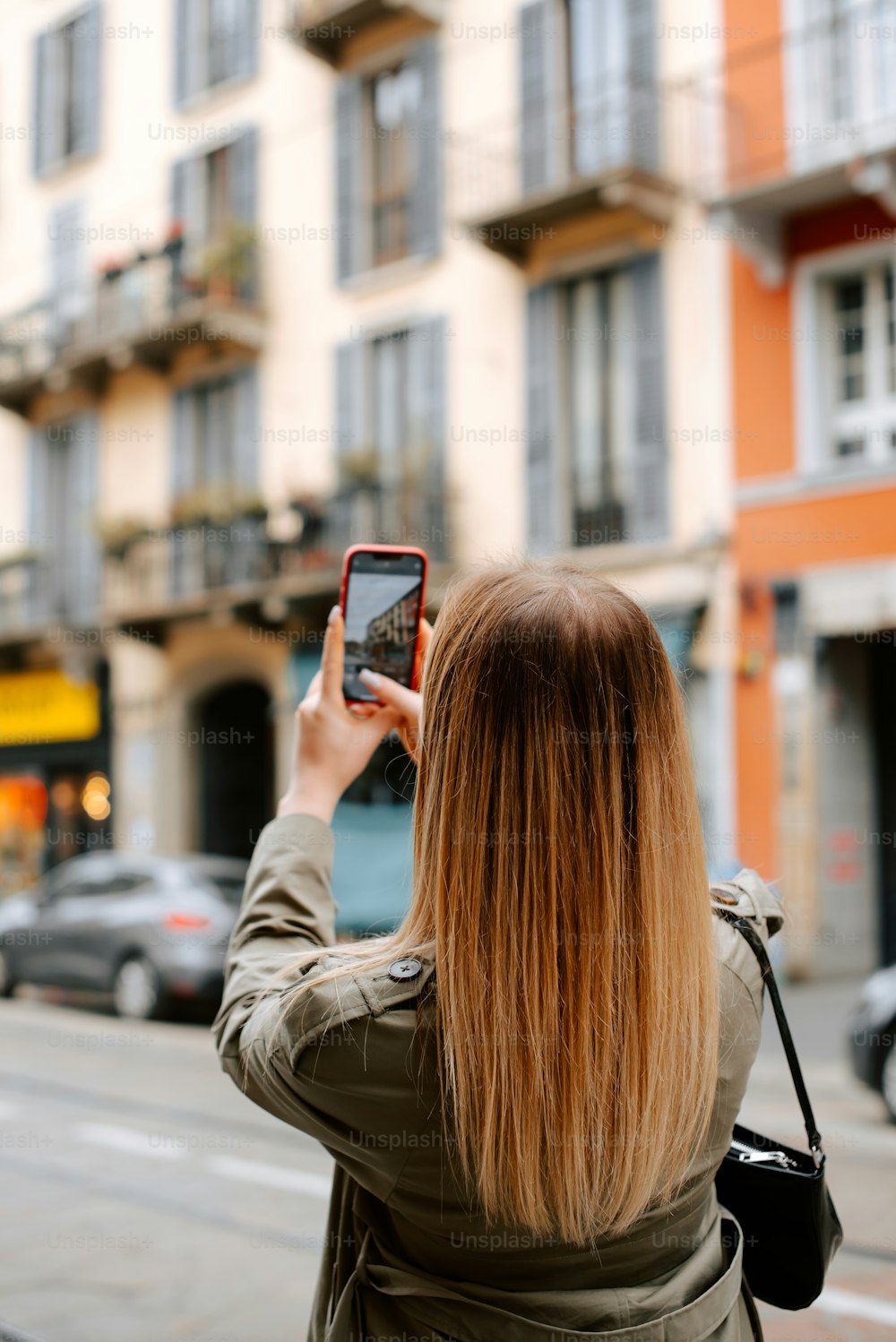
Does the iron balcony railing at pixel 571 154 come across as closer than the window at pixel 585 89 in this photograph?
Yes

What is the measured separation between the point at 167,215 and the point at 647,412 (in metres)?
8.92

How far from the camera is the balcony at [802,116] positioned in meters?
11.9

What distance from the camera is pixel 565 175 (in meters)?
14.0

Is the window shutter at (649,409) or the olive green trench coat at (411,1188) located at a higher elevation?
the window shutter at (649,409)

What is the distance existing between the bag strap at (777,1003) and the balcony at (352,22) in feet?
52.2

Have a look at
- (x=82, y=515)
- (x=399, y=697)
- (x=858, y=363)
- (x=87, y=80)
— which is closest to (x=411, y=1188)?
(x=399, y=697)

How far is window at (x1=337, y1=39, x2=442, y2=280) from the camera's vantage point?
1579 cm

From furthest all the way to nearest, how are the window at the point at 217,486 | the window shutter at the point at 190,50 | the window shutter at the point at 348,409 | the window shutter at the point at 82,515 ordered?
the window shutter at the point at 82,515 < the window shutter at the point at 190,50 < the window at the point at 217,486 < the window shutter at the point at 348,409

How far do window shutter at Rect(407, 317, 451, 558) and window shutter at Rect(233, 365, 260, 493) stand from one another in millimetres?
2550

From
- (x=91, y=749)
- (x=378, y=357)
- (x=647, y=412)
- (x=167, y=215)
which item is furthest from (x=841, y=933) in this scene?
(x=167, y=215)

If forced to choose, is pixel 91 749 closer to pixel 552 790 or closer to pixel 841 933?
pixel 841 933

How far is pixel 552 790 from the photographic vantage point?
1.31 meters

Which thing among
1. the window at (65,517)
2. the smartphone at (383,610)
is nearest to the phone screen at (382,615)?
the smartphone at (383,610)

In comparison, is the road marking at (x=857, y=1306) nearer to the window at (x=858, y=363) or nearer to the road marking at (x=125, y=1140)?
the road marking at (x=125, y=1140)
